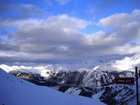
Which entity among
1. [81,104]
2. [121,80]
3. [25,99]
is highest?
[121,80]

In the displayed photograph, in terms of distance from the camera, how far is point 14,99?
449 inches

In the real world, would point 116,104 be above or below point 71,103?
below

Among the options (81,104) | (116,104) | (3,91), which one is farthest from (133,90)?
(3,91)

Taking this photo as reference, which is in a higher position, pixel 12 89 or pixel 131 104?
pixel 12 89

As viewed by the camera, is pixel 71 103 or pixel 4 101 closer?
pixel 4 101

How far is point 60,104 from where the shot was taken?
1338 centimetres

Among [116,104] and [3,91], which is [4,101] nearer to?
[3,91]

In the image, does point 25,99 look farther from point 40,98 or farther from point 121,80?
point 121,80

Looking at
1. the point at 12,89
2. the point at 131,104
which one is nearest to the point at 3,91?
the point at 12,89

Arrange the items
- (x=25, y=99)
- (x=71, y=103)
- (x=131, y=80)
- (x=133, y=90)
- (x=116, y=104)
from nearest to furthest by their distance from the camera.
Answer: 1. (x=25, y=99)
2. (x=131, y=80)
3. (x=71, y=103)
4. (x=116, y=104)
5. (x=133, y=90)

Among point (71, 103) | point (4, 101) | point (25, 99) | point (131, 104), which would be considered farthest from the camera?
point (131, 104)

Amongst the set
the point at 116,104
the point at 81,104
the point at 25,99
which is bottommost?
the point at 116,104

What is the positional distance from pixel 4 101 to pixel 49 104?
143 inches

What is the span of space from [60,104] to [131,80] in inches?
261
